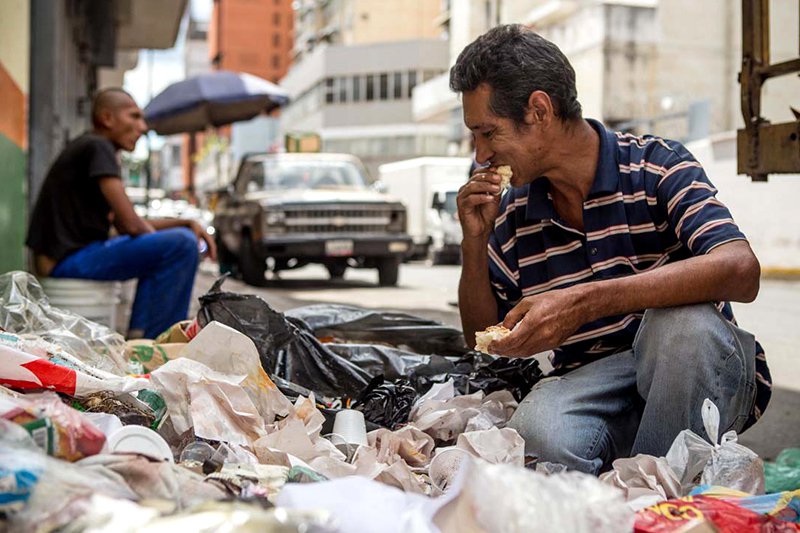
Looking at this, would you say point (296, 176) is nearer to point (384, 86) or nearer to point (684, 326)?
point (684, 326)

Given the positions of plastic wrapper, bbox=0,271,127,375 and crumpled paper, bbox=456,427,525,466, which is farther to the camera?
plastic wrapper, bbox=0,271,127,375

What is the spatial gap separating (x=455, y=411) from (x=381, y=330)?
3.70ft

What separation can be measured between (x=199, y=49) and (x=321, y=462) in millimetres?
161010

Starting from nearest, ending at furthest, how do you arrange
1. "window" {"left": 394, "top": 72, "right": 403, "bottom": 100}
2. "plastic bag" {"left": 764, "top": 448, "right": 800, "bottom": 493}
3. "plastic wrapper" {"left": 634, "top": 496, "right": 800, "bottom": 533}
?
1. "plastic wrapper" {"left": 634, "top": 496, "right": 800, "bottom": 533}
2. "plastic bag" {"left": 764, "top": 448, "right": 800, "bottom": 493}
3. "window" {"left": 394, "top": 72, "right": 403, "bottom": 100}

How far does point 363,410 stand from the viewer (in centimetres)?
324

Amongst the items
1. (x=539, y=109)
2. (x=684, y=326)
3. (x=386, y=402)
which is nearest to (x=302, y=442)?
(x=386, y=402)

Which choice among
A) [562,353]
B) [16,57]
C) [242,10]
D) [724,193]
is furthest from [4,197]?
[242,10]

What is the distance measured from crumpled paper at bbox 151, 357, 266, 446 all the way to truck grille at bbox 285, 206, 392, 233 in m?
10.9

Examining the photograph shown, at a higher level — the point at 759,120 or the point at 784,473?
the point at 759,120

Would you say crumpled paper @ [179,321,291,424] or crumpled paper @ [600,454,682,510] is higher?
crumpled paper @ [179,321,291,424]

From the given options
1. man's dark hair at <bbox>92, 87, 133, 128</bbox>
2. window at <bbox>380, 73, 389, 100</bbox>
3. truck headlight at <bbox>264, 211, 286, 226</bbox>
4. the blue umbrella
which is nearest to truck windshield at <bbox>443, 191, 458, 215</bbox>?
the blue umbrella

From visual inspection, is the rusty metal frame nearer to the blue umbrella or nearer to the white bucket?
the white bucket

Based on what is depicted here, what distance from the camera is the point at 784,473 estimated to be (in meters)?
3.37

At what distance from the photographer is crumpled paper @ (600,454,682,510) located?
8.03 ft
